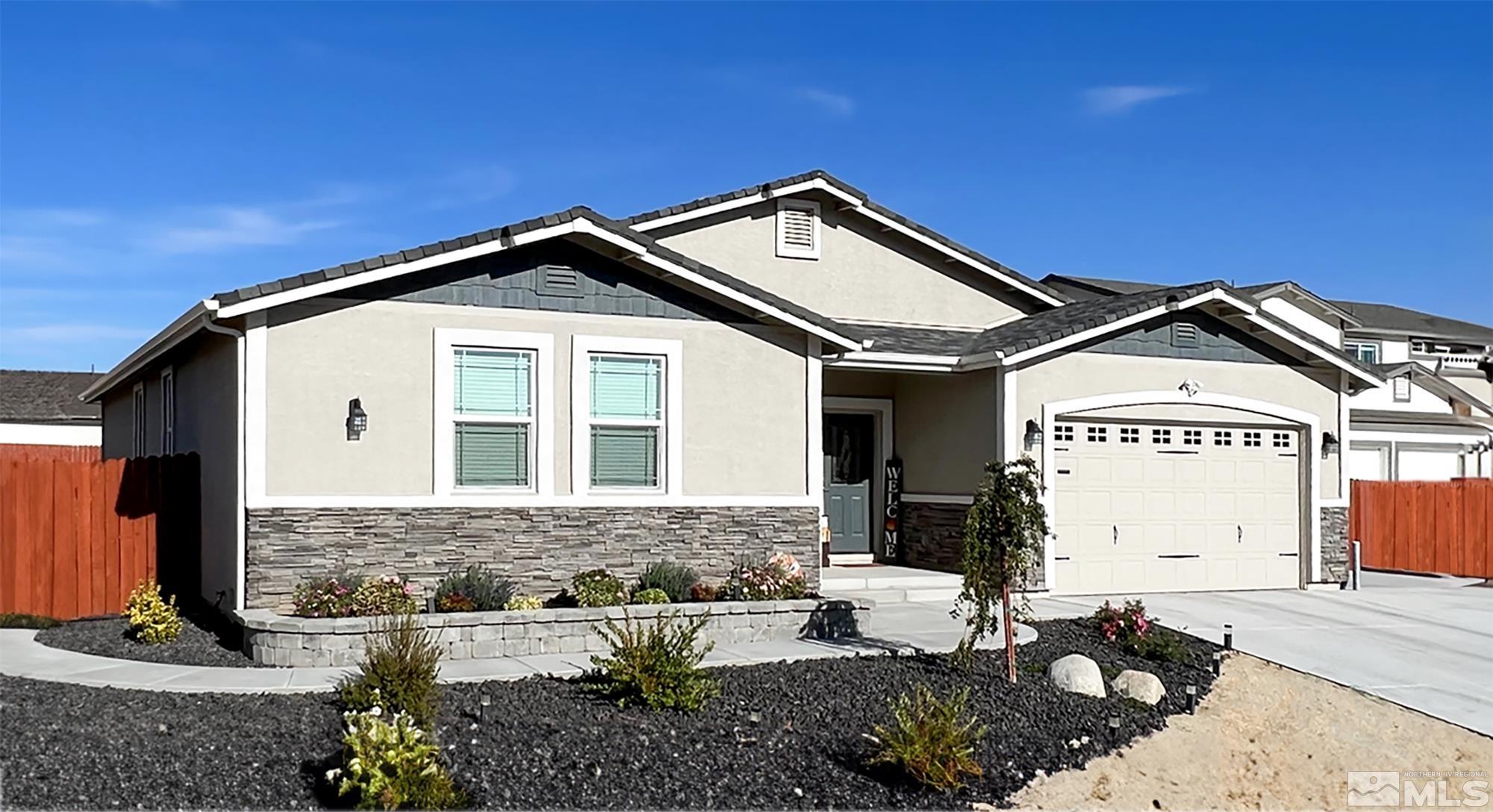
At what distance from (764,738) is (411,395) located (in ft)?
17.5

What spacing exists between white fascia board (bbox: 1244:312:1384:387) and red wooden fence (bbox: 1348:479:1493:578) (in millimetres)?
4931

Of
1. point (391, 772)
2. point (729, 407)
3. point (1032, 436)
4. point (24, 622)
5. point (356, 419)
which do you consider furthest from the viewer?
point (1032, 436)

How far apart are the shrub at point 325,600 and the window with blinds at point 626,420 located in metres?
2.70

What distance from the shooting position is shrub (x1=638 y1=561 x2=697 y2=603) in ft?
41.0

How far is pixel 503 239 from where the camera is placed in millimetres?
12391

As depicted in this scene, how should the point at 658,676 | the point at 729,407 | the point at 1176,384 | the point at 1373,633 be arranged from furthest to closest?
1. the point at 1176,384
2. the point at 1373,633
3. the point at 729,407
4. the point at 658,676

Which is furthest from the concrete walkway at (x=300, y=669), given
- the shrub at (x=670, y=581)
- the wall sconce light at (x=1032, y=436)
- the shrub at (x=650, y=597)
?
the wall sconce light at (x=1032, y=436)

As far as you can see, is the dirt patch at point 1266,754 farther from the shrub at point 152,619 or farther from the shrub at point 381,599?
the shrub at point 152,619

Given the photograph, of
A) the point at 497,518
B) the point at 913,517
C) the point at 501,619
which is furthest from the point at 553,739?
the point at 913,517

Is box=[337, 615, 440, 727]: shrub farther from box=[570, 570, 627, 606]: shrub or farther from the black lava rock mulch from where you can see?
box=[570, 570, 627, 606]: shrub

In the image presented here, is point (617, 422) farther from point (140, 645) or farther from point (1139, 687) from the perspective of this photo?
point (1139, 687)

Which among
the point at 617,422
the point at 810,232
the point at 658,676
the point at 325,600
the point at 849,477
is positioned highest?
the point at 810,232

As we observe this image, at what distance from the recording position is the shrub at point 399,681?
8555 mm

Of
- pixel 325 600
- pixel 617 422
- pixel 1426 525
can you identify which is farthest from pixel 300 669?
pixel 1426 525
